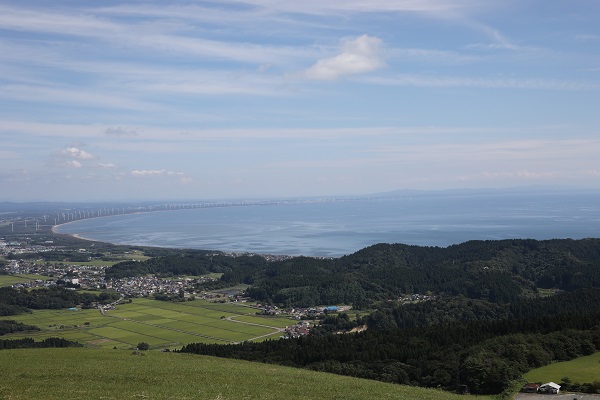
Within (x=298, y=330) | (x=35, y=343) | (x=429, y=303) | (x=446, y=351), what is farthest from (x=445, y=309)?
(x=35, y=343)

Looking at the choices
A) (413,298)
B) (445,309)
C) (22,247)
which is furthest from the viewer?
(22,247)

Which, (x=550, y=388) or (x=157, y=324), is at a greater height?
(x=550, y=388)

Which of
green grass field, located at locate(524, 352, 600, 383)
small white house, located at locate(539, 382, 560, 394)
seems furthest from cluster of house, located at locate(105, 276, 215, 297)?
small white house, located at locate(539, 382, 560, 394)

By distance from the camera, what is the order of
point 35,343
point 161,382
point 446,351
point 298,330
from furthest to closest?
1. point 298,330
2. point 35,343
3. point 446,351
4. point 161,382

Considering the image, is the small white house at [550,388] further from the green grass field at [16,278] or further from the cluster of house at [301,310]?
the green grass field at [16,278]

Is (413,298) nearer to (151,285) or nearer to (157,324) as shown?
(157,324)

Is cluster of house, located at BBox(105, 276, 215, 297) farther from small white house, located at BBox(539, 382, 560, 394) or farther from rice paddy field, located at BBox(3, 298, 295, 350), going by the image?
small white house, located at BBox(539, 382, 560, 394)
